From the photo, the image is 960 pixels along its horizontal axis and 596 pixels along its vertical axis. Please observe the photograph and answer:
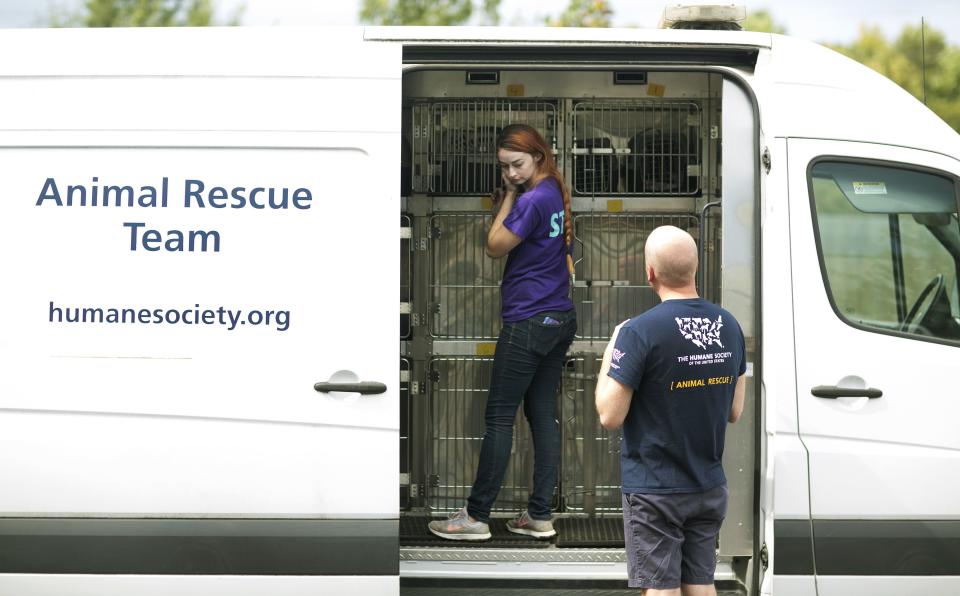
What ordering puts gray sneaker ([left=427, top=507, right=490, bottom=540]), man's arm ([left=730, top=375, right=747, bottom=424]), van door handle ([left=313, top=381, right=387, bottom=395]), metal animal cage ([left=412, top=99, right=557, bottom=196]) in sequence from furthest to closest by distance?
1. metal animal cage ([left=412, top=99, right=557, bottom=196])
2. gray sneaker ([left=427, top=507, right=490, bottom=540])
3. van door handle ([left=313, top=381, right=387, bottom=395])
4. man's arm ([left=730, top=375, right=747, bottom=424])

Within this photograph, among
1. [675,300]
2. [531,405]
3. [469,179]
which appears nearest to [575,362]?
[531,405]

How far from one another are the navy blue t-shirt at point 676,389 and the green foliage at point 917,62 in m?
18.0

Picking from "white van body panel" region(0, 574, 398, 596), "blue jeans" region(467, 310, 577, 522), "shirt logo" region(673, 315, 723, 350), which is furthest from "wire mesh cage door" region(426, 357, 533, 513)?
"shirt logo" region(673, 315, 723, 350)

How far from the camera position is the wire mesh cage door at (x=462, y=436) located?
216 inches

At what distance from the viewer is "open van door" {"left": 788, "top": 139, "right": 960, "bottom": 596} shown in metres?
3.84

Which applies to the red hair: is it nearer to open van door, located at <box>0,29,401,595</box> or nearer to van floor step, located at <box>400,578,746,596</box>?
open van door, located at <box>0,29,401,595</box>

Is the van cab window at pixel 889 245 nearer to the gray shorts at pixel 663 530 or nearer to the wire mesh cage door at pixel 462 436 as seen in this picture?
the gray shorts at pixel 663 530

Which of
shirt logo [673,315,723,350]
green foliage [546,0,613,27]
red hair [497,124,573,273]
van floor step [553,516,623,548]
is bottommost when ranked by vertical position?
van floor step [553,516,623,548]

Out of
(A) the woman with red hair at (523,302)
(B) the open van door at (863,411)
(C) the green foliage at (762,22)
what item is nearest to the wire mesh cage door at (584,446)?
(A) the woman with red hair at (523,302)

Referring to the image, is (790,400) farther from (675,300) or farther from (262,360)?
(262,360)

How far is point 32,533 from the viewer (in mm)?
3850

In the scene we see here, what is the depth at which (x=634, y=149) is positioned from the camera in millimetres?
5461

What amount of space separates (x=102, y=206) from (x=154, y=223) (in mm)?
201

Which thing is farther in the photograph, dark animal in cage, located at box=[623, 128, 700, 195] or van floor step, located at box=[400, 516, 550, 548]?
dark animal in cage, located at box=[623, 128, 700, 195]
